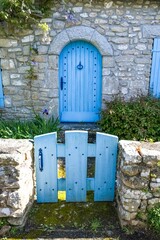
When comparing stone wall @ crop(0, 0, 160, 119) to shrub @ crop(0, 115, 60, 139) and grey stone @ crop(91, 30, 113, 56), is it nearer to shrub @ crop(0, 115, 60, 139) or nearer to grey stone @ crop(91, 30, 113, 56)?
grey stone @ crop(91, 30, 113, 56)

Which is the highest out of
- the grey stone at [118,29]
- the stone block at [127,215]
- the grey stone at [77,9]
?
the grey stone at [77,9]

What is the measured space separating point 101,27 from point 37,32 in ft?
4.56

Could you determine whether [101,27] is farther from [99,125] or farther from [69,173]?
[69,173]

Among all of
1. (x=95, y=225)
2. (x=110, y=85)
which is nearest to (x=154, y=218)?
(x=95, y=225)

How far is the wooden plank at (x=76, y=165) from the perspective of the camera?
2.83 metres

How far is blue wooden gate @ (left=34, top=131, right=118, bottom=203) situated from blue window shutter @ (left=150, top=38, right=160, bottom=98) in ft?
10.3

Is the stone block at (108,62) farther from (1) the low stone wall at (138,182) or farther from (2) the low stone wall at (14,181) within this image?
(2) the low stone wall at (14,181)

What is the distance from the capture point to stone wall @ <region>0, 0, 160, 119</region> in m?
5.10

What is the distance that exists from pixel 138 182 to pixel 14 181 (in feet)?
4.37

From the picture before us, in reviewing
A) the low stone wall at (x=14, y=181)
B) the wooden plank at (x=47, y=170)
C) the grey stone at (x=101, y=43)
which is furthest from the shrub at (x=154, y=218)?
the grey stone at (x=101, y=43)

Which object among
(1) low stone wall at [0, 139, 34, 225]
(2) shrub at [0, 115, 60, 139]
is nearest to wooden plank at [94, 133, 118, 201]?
(1) low stone wall at [0, 139, 34, 225]

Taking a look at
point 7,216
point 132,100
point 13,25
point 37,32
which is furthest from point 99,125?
point 7,216

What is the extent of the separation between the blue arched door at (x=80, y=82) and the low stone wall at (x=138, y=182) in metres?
3.10

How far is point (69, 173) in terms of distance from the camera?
2975 millimetres
